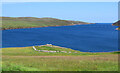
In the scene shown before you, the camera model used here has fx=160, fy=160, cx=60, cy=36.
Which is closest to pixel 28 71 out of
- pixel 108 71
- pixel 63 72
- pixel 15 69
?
pixel 15 69

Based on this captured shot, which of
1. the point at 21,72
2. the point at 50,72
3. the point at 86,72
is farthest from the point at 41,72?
the point at 86,72

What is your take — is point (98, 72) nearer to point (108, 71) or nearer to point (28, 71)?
point (108, 71)

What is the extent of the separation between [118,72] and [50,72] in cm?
464

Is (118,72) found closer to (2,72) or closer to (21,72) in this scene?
(21,72)

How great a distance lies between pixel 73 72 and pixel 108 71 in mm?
2500

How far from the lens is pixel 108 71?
11.2 m

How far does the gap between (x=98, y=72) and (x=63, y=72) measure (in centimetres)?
236

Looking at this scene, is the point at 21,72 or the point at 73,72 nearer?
the point at 21,72

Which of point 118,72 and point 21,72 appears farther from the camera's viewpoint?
point 118,72

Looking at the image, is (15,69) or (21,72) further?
(15,69)

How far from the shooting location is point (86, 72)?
10594mm

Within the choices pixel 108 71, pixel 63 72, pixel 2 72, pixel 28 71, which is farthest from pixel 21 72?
pixel 108 71

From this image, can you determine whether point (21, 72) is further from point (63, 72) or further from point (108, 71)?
point (108, 71)

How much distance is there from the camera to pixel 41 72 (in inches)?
413
